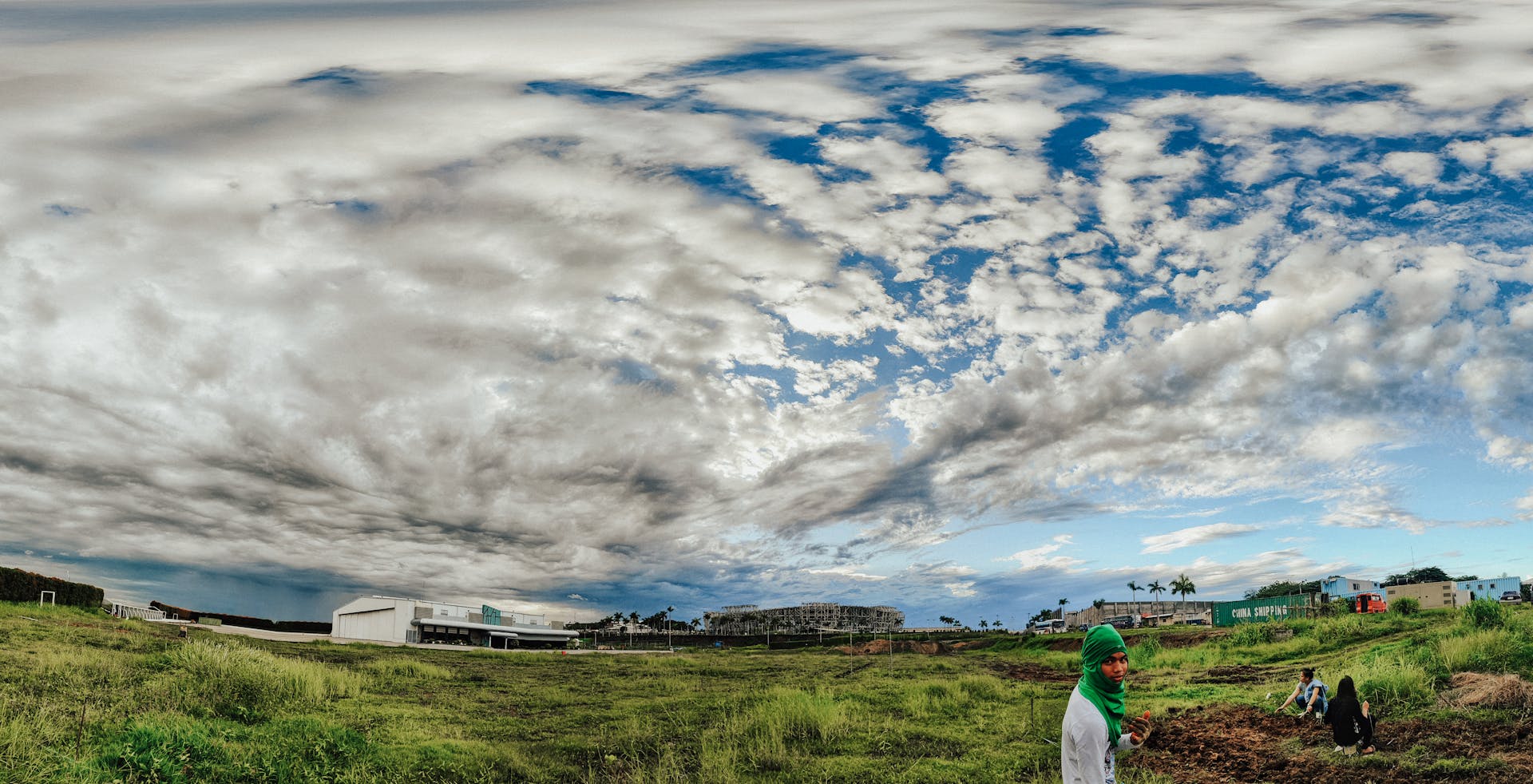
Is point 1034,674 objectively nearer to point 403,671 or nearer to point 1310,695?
point 1310,695

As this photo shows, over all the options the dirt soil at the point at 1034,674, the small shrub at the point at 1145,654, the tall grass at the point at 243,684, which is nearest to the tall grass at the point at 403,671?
the tall grass at the point at 243,684

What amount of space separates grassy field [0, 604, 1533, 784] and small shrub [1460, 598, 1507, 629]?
63mm

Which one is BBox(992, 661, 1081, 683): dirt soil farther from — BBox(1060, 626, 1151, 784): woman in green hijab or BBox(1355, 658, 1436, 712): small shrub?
BBox(1060, 626, 1151, 784): woman in green hijab

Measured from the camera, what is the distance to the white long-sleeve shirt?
6.38 m

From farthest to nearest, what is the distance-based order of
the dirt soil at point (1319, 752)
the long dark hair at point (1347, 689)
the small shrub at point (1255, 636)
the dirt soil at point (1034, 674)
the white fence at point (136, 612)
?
the white fence at point (136, 612), the small shrub at point (1255, 636), the dirt soil at point (1034, 674), the long dark hair at point (1347, 689), the dirt soil at point (1319, 752)

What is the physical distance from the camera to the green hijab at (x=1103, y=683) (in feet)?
21.5

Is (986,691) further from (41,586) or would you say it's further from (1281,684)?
(41,586)

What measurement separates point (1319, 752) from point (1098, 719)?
1186 centimetres

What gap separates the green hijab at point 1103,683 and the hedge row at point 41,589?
207 ft

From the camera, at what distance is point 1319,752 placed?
14.9m

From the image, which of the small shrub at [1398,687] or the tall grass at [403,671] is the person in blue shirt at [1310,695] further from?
the tall grass at [403,671]

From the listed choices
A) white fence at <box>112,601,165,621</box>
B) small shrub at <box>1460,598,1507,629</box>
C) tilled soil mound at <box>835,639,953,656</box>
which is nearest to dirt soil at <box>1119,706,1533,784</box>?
small shrub at <box>1460,598,1507,629</box>

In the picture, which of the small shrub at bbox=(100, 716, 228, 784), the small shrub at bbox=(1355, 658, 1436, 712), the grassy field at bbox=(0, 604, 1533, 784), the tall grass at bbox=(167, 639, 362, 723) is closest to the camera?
the small shrub at bbox=(100, 716, 228, 784)

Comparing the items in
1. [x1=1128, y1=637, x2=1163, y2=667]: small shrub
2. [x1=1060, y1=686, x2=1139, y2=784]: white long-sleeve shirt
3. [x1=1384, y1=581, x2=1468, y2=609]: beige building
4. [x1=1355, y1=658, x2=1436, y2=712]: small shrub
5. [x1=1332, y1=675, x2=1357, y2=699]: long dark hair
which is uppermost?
[x1=1384, y1=581, x2=1468, y2=609]: beige building
